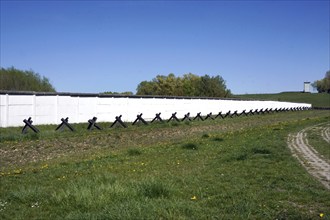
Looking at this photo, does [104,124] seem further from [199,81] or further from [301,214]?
[199,81]

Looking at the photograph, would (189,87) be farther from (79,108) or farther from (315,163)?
(315,163)

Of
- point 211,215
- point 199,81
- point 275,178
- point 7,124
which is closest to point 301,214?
point 211,215

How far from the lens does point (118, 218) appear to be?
5.50 meters

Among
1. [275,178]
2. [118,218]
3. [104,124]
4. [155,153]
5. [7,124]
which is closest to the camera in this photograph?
[118,218]

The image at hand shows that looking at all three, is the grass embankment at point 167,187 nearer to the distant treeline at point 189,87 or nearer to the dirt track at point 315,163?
the dirt track at point 315,163

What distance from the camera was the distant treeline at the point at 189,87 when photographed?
3927 inches

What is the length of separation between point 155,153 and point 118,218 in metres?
9.08

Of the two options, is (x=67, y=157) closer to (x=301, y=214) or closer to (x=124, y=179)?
(x=124, y=179)

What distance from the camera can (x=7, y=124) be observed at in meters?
26.7

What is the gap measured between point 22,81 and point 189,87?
49.4 m

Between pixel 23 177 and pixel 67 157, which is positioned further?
pixel 67 157

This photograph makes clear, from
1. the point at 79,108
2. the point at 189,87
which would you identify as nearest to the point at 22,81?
the point at 79,108

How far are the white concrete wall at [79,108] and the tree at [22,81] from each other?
21.1m

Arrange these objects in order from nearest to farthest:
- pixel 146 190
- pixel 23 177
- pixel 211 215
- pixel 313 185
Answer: pixel 211 215 → pixel 146 190 → pixel 313 185 → pixel 23 177
